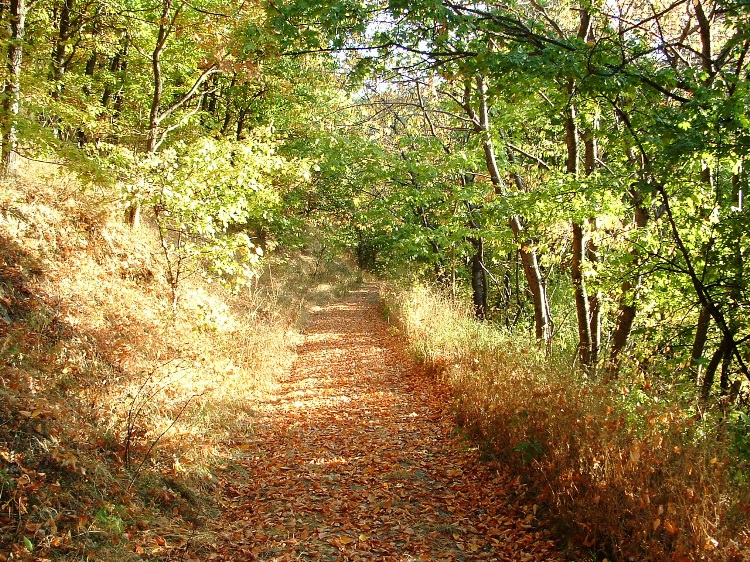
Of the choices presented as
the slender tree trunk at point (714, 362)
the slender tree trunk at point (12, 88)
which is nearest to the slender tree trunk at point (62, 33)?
the slender tree trunk at point (12, 88)

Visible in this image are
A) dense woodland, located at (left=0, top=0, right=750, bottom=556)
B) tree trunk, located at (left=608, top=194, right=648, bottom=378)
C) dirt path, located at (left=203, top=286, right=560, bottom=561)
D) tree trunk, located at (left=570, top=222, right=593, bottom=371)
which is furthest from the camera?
tree trunk, located at (left=570, top=222, right=593, bottom=371)

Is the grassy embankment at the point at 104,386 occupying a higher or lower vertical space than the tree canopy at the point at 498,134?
lower

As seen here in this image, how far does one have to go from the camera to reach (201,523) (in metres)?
4.58

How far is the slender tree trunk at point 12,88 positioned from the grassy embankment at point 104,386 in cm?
49

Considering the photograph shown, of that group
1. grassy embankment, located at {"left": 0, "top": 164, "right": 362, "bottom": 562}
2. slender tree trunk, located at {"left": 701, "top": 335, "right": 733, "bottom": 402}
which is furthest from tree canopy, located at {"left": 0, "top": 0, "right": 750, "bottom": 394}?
grassy embankment, located at {"left": 0, "top": 164, "right": 362, "bottom": 562}

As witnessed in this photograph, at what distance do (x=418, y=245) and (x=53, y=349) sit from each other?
10908 mm

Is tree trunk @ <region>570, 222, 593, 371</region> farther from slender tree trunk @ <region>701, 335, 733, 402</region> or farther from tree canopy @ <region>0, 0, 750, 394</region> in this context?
slender tree trunk @ <region>701, 335, 733, 402</region>

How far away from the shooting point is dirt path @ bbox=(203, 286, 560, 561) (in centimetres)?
438

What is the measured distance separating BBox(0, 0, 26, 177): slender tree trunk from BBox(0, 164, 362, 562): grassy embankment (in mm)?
491

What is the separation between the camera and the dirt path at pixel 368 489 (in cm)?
Result: 438

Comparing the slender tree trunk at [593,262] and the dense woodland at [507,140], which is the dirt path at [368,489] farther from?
the slender tree trunk at [593,262]

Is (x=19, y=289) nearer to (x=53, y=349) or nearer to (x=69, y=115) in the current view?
(x=53, y=349)

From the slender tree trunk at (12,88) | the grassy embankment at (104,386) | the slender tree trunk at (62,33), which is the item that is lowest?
the grassy embankment at (104,386)

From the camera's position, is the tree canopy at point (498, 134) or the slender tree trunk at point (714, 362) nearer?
the tree canopy at point (498, 134)
